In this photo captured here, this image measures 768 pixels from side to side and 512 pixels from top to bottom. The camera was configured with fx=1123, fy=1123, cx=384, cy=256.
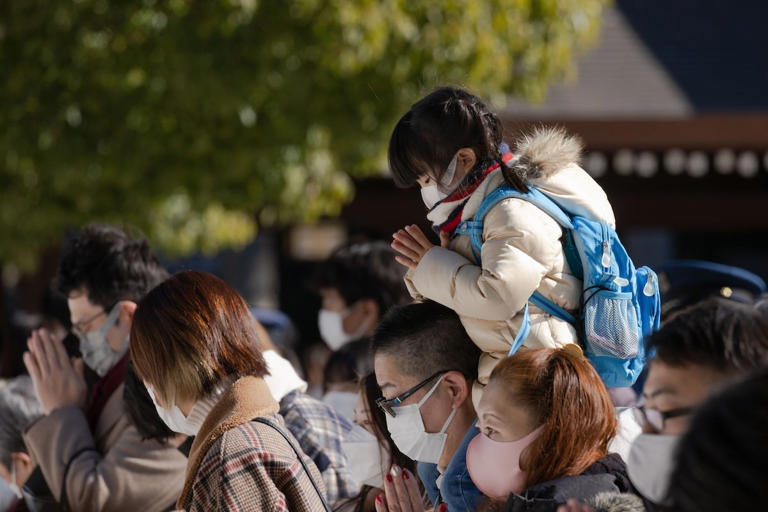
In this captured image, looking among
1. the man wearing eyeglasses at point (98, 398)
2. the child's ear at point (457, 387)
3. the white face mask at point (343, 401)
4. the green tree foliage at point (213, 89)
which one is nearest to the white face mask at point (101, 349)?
the man wearing eyeglasses at point (98, 398)

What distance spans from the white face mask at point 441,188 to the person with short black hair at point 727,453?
138 centimetres

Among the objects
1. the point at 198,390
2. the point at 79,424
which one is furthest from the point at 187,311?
the point at 79,424

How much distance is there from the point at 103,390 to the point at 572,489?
211cm

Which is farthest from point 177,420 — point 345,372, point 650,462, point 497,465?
point 345,372

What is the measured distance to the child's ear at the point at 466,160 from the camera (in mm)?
2906

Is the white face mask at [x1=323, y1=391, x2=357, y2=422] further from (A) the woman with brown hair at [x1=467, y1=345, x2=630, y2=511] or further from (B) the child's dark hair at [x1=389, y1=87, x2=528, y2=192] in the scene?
(A) the woman with brown hair at [x1=467, y1=345, x2=630, y2=511]

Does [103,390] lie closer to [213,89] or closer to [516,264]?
[516,264]

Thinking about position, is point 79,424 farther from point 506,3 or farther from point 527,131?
point 506,3

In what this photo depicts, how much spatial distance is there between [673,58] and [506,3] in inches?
235

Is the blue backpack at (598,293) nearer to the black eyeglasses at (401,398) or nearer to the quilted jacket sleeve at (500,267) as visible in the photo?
the quilted jacket sleeve at (500,267)

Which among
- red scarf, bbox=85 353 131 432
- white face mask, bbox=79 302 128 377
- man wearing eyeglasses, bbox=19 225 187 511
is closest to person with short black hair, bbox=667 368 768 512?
man wearing eyeglasses, bbox=19 225 187 511

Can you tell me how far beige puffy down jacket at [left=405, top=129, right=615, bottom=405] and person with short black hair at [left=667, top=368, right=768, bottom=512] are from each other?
112 centimetres

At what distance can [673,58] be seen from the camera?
14984 millimetres

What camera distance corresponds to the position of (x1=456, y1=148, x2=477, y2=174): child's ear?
9.53 feet
